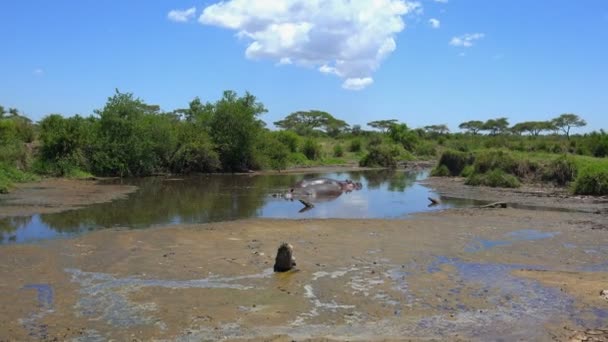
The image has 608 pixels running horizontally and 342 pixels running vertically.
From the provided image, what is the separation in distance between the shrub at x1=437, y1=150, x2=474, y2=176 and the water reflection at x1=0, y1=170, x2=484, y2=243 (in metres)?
8.37

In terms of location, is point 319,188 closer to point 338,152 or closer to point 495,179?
point 495,179

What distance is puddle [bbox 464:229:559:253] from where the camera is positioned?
14948mm

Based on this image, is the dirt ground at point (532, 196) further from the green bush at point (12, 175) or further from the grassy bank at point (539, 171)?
the green bush at point (12, 175)

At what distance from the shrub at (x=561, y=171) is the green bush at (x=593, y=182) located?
3.51 metres

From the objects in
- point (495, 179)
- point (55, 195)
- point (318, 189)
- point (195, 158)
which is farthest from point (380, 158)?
point (55, 195)

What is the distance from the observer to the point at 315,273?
11.5 meters

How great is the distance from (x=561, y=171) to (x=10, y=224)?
2944 cm

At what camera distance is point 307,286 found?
413 inches

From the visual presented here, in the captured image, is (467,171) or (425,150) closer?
(467,171)

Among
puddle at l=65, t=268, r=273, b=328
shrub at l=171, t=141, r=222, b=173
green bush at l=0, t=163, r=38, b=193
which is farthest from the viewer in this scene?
shrub at l=171, t=141, r=222, b=173

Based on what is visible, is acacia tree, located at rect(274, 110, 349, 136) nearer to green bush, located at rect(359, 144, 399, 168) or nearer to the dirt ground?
green bush, located at rect(359, 144, 399, 168)

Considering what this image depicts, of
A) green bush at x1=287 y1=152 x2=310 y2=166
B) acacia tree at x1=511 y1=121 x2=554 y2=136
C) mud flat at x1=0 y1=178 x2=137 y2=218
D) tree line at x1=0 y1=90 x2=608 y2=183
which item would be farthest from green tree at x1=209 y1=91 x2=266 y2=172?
acacia tree at x1=511 y1=121 x2=554 y2=136

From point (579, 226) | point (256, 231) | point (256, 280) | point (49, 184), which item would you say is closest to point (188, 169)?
point (49, 184)

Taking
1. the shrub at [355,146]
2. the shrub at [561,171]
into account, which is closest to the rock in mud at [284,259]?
the shrub at [561,171]
